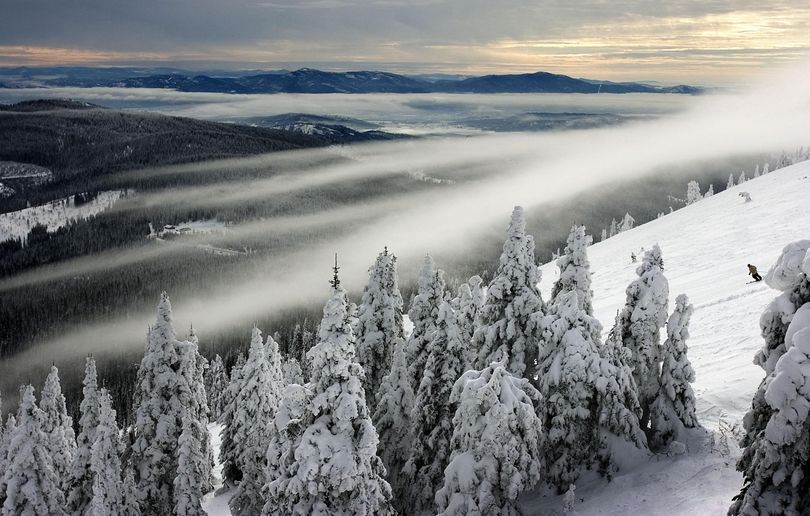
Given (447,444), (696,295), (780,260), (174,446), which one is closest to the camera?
(780,260)

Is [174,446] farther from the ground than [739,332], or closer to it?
closer to it

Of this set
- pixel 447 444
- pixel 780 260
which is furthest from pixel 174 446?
pixel 780 260

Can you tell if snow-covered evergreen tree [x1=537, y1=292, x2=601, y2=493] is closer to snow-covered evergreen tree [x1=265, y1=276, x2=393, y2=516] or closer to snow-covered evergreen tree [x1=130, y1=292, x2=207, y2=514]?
snow-covered evergreen tree [x1=265, y1=276, x2=393, y2=516]

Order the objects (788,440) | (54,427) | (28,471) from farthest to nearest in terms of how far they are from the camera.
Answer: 1. (54,427)
2. (28,471)
3. (788,440)

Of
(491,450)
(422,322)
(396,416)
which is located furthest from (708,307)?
(491,450)

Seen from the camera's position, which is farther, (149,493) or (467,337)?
(467,337)

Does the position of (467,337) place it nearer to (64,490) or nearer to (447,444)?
(447,444)

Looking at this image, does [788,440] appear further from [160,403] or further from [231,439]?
[231,439]

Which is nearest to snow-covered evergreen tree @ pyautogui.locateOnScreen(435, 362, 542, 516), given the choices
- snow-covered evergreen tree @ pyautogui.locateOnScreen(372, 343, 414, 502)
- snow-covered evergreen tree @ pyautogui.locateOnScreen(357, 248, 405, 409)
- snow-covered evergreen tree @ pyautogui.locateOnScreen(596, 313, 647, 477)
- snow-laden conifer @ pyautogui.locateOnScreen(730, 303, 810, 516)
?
snow-covered evergreen tree @ pyautogui.locateOnScreen(596, 313, 647, 477)

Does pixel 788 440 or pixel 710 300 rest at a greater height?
pixel 788 440
